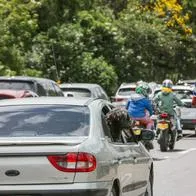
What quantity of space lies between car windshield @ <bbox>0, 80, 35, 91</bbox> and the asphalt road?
3.34m

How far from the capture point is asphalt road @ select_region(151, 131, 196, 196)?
45.4ft

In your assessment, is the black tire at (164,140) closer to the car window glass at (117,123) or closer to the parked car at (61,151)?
the car window glass at (117,123)

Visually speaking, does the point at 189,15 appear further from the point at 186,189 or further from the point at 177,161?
the point at 186,189

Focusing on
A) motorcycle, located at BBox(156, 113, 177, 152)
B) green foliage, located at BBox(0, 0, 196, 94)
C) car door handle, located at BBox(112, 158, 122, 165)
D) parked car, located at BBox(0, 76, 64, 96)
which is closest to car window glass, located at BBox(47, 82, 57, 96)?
parked car, located at BBox(0, 76, 64, 96)

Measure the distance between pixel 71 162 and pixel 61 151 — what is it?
145mm

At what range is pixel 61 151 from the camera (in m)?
8.02

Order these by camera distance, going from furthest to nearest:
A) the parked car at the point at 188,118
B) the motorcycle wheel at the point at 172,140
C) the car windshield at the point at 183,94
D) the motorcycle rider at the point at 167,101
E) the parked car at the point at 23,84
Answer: the car windshield at the point at 183,94 → the parked car at the point at 188,118 → the motorcycle wheel at the point at 172,140 → the motorcycle rider at the point at 167,101 → the parked car at the point at 23,84

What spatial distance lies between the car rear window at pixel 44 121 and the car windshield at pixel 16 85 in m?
9.47

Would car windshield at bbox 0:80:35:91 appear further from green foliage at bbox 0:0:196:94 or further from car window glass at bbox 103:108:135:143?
green foliage at bbox 0:0:196:94

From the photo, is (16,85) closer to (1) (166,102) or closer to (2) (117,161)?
(1) (166,102)

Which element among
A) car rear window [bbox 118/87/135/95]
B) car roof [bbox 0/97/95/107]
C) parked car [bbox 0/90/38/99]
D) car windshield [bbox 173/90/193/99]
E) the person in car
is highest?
car roof [bbox 0/97/95/107]

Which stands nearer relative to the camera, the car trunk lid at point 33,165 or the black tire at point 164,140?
the car trunk lid at point 33,165

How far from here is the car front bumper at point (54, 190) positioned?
311 inches

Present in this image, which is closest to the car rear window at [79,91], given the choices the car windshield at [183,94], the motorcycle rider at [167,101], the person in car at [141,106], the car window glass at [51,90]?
the motorcycle rider at [167,101]
